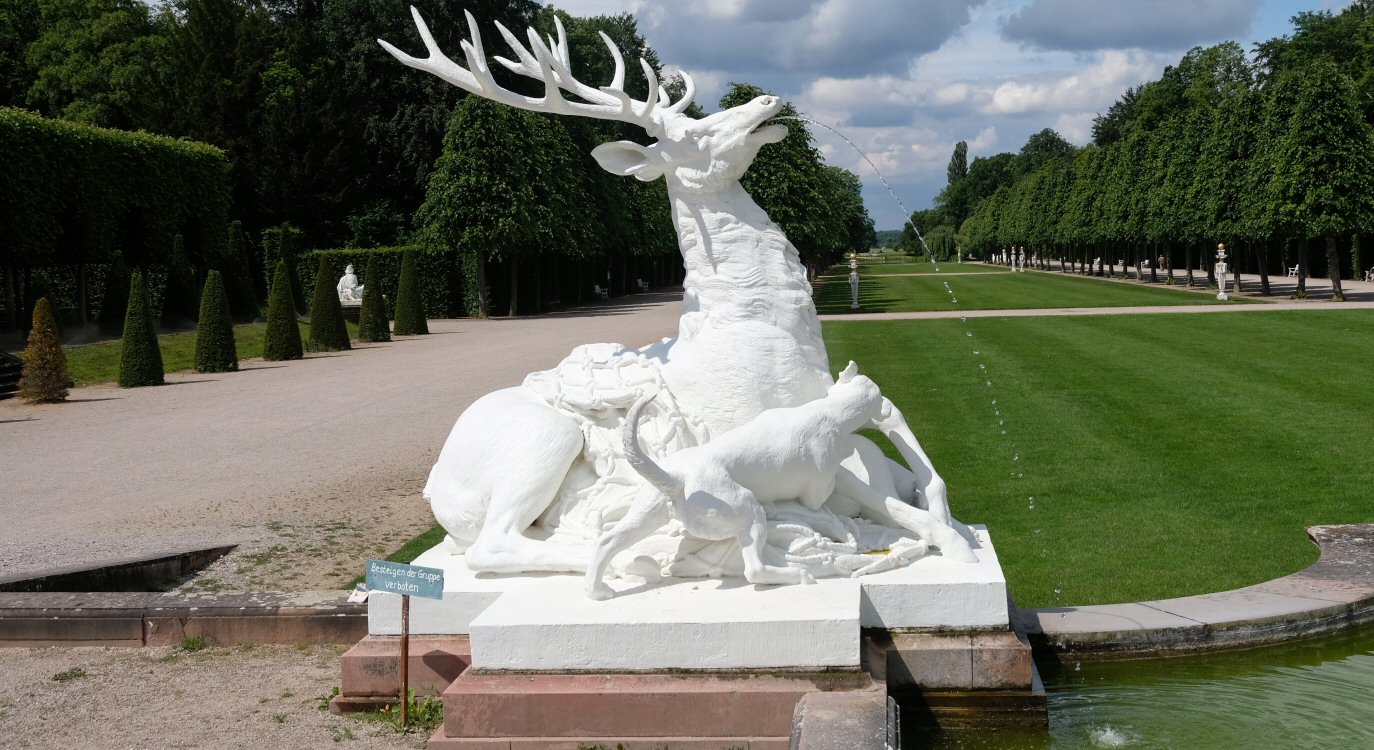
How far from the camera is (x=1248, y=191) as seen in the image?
33156mm

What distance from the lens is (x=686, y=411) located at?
5.18 metres

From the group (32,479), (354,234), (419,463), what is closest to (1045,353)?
(419,463)

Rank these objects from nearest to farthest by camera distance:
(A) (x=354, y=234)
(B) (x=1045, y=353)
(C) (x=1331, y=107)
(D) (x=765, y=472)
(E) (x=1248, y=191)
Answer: (D) (x=765, y=472), (B) (x=1045, y=353), (C) (x=1331, y=107), (E) (x=1248, y=191), (A) (x=354, y=234)

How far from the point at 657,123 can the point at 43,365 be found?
52.3 ft

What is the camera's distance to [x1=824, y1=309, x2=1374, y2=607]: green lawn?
24.1ft

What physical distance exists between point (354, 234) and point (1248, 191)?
29731 millimetres

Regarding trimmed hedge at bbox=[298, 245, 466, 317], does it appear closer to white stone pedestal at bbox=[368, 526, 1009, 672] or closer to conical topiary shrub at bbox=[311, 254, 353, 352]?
conical topiary shrub at bbox=[311, 254, 353, 352]

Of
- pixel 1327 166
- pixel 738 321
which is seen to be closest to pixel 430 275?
pixel 1327 166

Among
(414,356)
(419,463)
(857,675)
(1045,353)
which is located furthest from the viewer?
(414,356)

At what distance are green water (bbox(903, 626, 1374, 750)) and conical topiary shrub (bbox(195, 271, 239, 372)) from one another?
20.3m

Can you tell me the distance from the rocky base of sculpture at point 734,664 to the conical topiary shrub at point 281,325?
847 inches

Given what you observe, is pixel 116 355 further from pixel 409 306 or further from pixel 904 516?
pixel 904 516

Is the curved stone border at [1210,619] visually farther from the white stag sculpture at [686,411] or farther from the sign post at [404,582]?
the sign post at [404,582]

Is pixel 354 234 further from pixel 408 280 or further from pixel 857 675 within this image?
pixel 857 675
